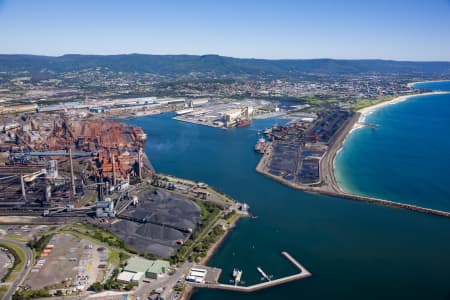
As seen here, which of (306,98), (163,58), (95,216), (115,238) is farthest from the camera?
(163,58)

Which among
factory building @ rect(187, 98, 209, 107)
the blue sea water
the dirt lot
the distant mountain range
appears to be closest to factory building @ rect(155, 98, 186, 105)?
factory building @ rect(187, 98, 209, 107)

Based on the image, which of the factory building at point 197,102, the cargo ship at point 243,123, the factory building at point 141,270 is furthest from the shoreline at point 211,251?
the factory building at point 197,102

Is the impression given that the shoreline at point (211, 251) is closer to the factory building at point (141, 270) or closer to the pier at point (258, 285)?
the pier at point (258, 285)

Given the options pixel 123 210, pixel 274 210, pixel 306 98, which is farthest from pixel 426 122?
pixel 123 210

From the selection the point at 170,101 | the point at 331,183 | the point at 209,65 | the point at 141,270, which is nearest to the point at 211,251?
the point at 141,270

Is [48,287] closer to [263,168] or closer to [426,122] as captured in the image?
[263,168]
